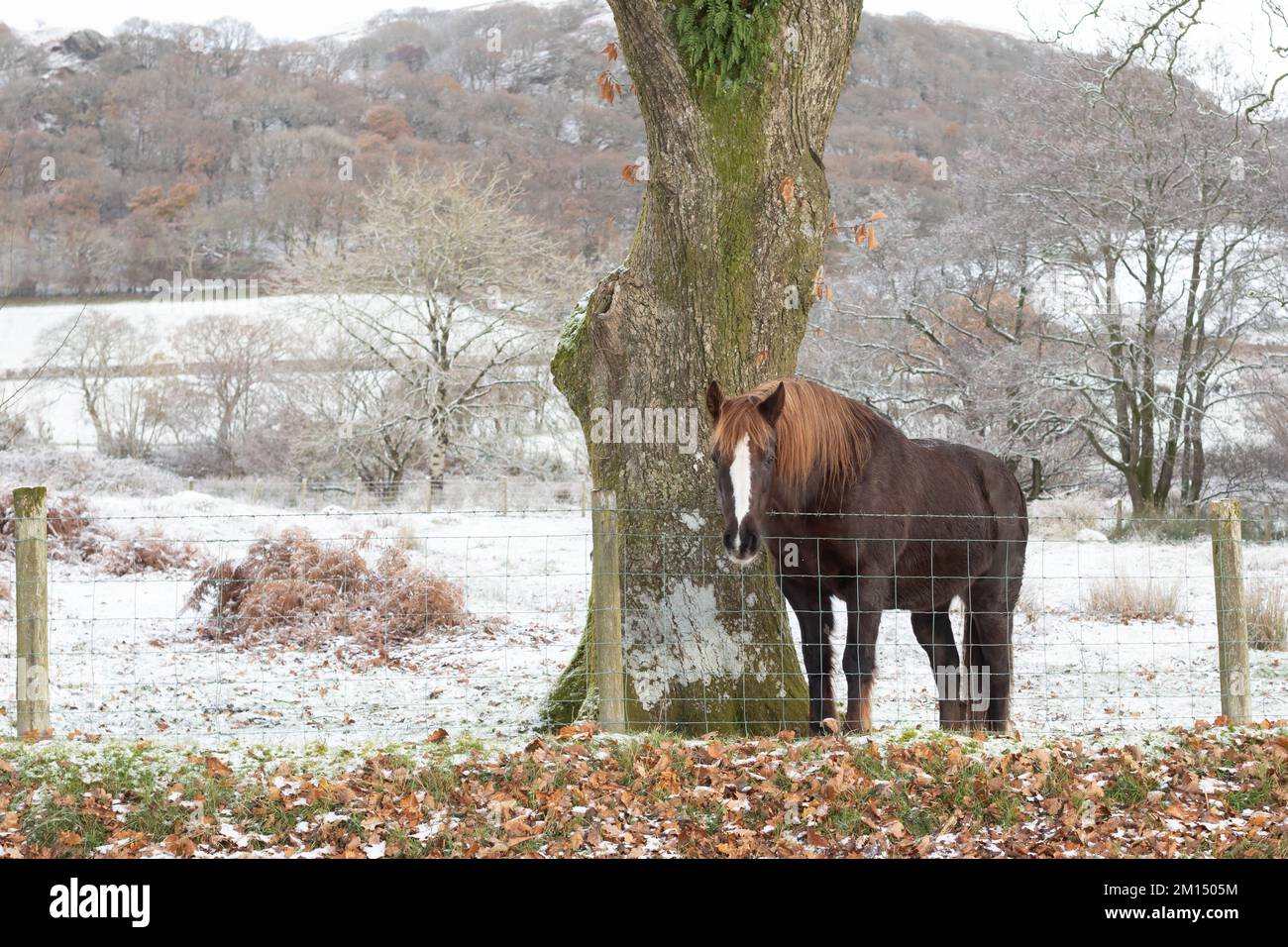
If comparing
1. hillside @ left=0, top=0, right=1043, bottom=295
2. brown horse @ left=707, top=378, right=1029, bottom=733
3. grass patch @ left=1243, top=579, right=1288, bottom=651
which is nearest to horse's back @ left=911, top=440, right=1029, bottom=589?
brown horse @ left=707, top=378, right=1029, bottom=733

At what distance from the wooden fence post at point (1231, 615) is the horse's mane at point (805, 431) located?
237 cm

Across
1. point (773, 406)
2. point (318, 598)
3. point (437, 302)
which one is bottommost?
point (318, 598)

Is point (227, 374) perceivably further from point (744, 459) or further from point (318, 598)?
point (744, 459)

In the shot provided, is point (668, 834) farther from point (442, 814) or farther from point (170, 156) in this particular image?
point (170, 156)

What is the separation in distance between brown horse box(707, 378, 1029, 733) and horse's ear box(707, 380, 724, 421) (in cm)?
1

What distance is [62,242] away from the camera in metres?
41.5

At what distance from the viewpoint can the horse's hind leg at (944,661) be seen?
737 cm

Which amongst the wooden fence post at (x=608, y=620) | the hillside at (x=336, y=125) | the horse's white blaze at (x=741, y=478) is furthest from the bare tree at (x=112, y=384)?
the horse's white blaze at (x=741, y=478)

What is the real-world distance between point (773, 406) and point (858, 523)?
0.95 meters

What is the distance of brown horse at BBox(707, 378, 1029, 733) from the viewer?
19.0 ft

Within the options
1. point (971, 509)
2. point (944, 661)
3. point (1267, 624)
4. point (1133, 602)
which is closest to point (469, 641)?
point (944, 661)

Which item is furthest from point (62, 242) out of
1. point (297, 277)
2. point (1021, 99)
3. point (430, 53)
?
point (430, 53)

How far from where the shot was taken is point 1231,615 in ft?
22.3

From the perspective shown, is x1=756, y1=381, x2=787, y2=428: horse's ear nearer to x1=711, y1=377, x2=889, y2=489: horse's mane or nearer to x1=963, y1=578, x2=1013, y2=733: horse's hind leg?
x1=711, y1=377, x2=889, y2=489: horse's mane
